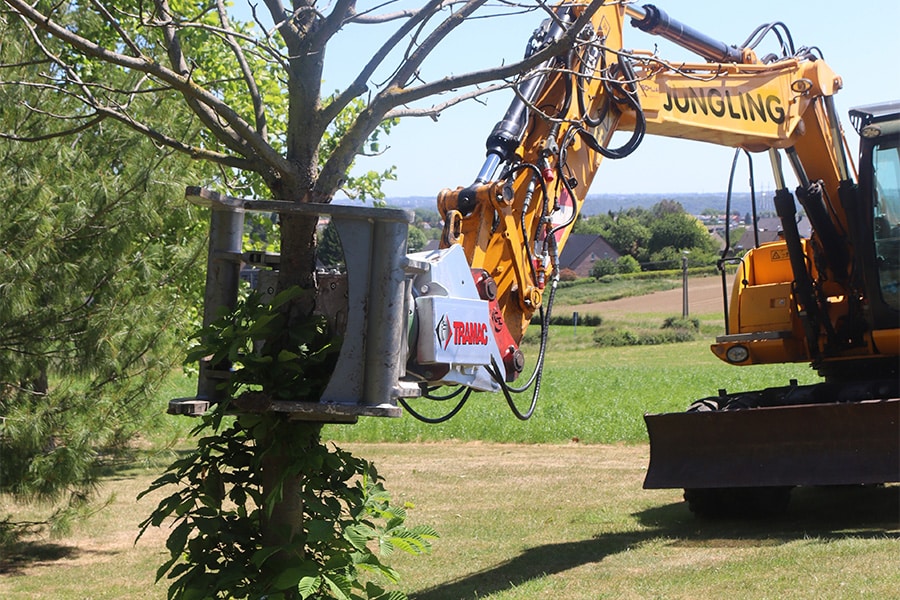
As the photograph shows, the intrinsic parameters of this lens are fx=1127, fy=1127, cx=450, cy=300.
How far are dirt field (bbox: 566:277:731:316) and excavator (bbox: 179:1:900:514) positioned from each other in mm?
44998

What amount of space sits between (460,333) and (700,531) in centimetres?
461

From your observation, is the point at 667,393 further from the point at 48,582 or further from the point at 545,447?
the point at 48,582

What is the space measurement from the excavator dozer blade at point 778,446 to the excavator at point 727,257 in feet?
0.04

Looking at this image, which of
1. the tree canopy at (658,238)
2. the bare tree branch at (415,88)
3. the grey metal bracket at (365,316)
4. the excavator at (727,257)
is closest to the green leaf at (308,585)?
the grey metal bracket at (365,316)

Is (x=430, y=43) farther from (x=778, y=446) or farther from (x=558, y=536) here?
(x=558, y=536)

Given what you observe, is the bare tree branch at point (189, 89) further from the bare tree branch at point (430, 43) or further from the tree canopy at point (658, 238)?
the tree canopy at point (658, 238)

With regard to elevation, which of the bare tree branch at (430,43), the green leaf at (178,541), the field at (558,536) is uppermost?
the bare tree branch at (430,43)

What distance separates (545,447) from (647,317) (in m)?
38.3

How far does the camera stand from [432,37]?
5.20 m

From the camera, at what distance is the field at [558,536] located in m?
7.43

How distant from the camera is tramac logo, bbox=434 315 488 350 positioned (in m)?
5.51

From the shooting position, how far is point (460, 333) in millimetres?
5707

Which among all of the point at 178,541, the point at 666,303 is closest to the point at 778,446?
the point at 178,541

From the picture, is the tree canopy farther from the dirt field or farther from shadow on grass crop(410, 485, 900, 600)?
shadow on grass crop(410, 485, 900, 600)
